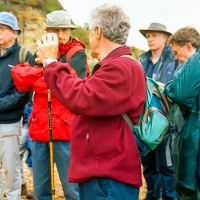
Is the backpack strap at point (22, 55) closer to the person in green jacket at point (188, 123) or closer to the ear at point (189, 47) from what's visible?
the ear at point (189, 47)

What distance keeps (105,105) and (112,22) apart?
2.15 feet

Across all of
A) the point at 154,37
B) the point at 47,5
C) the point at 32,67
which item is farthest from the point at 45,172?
the point at 47,5

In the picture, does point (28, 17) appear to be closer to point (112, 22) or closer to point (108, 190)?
point (112, 22)

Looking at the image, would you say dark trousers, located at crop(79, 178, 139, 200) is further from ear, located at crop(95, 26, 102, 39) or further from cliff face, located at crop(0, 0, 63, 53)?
cliff face, located at crop(0, 0, 63, 53)

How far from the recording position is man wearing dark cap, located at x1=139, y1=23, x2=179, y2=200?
5113 millimetres

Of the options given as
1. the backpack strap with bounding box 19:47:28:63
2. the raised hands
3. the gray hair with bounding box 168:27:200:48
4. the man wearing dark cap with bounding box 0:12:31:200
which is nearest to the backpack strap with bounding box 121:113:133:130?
the raised hands

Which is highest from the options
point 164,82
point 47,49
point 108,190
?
point 47,49

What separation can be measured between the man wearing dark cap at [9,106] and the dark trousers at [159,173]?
5.97ft

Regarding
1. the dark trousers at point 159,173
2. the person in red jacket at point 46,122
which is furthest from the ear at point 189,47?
the dark trousers at point 159,173

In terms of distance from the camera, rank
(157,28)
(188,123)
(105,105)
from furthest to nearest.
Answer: (157,28)
(188,123)
(105,105)

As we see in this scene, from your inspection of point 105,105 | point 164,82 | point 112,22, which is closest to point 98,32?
point 112,22

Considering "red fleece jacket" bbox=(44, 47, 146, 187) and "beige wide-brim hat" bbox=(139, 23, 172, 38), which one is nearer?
"red fleece jacket" bbox=(44, 47, 146, 187)

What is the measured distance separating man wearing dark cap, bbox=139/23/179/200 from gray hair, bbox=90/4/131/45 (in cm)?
240

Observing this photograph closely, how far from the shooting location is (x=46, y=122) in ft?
13.7
